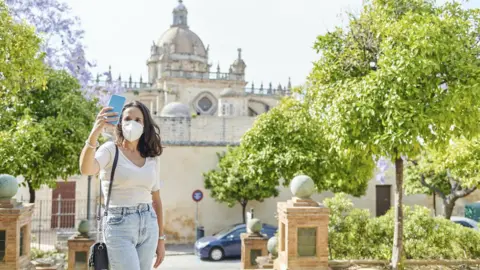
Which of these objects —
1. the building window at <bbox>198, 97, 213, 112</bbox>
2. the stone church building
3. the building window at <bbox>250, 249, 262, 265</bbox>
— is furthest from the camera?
the building window at <bbox>198, 97, 213, 112</bbox>

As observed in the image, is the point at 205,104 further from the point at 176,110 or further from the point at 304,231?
the point at 304,231

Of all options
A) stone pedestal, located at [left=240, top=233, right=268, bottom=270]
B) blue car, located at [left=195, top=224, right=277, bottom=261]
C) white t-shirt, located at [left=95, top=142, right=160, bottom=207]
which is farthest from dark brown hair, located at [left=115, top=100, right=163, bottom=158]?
blue car, located at [left=195, top=224, right=277, bottom=261]

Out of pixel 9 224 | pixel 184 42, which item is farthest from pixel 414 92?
pixel 184 42

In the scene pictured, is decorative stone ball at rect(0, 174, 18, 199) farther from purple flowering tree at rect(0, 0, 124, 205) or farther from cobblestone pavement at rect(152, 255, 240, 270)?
cobblestone pavement at rect(152, 255, 240, 270)

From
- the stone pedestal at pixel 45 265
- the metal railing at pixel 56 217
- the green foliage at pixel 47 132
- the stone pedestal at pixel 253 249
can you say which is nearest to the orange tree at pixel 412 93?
the stone pedestal at pixel 253 249

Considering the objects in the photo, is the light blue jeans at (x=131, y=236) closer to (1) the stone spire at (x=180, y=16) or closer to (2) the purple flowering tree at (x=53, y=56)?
(2) the purple flowering tree at (x=53, y=56)

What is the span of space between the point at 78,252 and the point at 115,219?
19.6 feet

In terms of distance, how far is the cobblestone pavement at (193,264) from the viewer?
1468cm

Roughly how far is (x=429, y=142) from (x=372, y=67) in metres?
1.49

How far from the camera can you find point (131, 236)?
3.47 metres

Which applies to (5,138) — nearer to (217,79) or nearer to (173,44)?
(217,79)

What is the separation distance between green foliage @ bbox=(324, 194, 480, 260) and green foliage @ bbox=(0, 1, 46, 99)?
199 inches

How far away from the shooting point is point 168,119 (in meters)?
24.3

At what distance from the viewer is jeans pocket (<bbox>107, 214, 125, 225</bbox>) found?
3.46 meters
